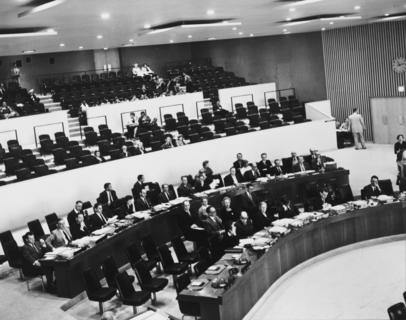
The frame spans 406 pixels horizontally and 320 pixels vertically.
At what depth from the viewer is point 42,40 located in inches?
642

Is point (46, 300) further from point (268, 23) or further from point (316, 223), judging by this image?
point (268, 23)

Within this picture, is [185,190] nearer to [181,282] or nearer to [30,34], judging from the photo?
[30,34]

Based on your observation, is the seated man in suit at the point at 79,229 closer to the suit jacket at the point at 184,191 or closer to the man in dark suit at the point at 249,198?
the suit jacket at the point at 184,191

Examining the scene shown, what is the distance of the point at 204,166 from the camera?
15.7 meters

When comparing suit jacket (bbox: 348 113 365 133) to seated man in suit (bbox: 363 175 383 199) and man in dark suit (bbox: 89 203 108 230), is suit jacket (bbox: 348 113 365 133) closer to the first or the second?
seated man in suit (bbox: 363 175 383 199)

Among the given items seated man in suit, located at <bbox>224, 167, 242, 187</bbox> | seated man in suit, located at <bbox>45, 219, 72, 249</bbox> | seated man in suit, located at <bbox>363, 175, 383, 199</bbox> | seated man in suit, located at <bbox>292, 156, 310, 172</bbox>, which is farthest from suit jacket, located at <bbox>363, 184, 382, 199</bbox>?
seated man in suit, located at <bbox>45, 219, 72, 249</bbox>

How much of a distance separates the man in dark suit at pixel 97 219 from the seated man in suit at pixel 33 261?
140 centimetres

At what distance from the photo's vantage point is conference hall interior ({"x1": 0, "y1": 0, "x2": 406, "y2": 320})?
30.5 feet

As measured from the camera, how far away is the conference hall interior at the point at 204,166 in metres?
9.28

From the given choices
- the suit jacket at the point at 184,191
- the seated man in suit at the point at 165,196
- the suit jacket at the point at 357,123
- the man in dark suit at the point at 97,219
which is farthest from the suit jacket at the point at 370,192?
the suit jacket at the point at 357,123

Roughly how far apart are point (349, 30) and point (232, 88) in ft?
17.4

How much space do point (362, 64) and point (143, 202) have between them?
519 inches

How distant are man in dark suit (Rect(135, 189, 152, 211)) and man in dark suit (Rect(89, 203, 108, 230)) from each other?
0.99 m

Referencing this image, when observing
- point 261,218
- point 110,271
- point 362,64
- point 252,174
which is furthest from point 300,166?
point 362,64
